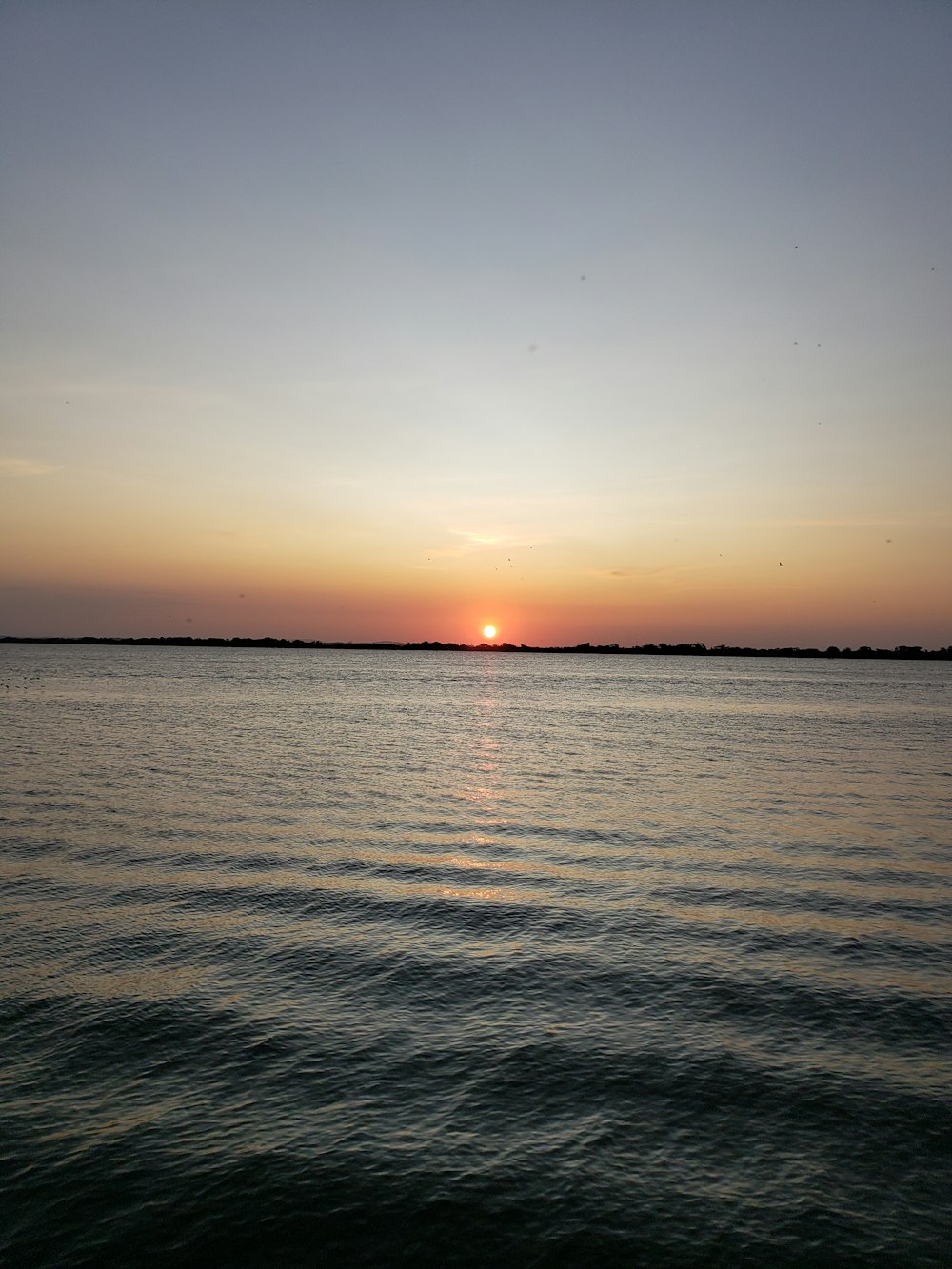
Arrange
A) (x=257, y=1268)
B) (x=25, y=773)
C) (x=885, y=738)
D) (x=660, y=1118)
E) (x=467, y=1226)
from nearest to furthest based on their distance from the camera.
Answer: (x=257, y=1268)
(x=467, y=1226)
(x=660, y=1118)
(x=25, y=773)
(x=885, y=738)

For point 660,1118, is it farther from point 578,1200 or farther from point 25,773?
point 25,773

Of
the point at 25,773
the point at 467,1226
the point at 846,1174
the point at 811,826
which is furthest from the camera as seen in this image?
the point at 25,773

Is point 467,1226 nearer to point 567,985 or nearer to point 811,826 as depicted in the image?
point 567,985

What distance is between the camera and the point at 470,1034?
45.7ft

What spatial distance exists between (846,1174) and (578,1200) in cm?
342

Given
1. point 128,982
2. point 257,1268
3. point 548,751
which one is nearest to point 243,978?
point 128,982

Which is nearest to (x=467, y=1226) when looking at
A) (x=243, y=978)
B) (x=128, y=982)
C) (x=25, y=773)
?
(x=243, y=978)

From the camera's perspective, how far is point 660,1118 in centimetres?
1155

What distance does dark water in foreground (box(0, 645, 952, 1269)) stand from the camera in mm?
9594

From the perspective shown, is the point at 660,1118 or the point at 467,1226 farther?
the point at 660,1118

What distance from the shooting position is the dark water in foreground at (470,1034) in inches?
378

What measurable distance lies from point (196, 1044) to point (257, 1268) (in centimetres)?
507

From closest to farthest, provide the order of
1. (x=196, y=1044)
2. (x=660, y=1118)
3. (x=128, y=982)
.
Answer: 1. (x=660, y=1118)
2. (x=196, y=1044)
3. (x=128, y=982)

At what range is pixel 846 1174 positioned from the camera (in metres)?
10.5
